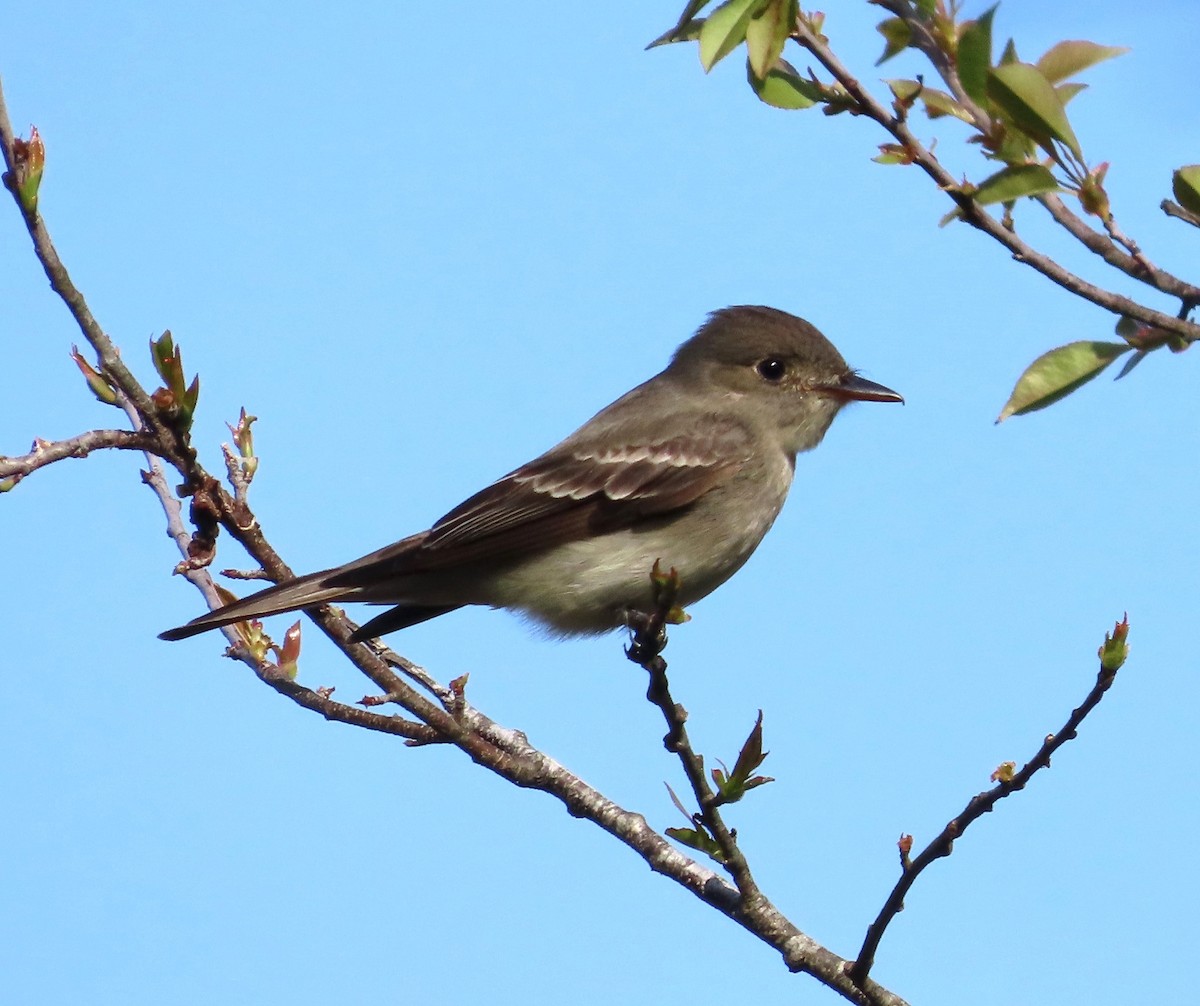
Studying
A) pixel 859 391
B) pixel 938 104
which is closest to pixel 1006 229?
pixel 938 104

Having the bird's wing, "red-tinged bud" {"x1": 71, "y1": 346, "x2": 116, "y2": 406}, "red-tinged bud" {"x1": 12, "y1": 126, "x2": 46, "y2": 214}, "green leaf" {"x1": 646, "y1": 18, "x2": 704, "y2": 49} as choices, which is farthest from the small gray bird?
"green leaf" {"x1": 646, "y1": 18, "x2": 704, "y2": 49}

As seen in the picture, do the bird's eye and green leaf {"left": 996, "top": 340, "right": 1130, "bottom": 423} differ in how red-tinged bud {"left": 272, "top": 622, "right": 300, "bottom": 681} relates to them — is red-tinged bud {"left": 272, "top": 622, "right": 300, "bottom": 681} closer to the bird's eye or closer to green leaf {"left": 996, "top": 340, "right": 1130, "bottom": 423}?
green leaf {"left": 996, "top": 340, "right": 1130, "bottom": 423}

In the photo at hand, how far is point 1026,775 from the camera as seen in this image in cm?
375

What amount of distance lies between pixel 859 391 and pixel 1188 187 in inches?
173

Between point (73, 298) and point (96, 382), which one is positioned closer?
point (73, 298)

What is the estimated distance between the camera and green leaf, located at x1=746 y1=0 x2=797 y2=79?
2.77 meters

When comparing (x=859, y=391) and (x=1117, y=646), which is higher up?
(x=859, y=391)

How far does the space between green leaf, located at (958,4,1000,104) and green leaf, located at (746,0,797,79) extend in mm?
337

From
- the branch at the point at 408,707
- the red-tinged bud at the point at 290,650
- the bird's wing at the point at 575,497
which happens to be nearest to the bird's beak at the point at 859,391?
the bird's wing at the point at 575,497

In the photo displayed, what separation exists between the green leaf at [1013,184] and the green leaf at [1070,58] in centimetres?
24

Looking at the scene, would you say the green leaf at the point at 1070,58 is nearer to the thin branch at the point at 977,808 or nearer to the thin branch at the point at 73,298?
the thin branch at the point at 977,808

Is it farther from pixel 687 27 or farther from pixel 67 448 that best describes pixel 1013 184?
pixel 67 448

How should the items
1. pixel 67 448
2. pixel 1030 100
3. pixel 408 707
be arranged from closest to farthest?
pixel 1030 100, pixel 67 448, pixel 408 707

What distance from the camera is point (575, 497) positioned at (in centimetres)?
646
